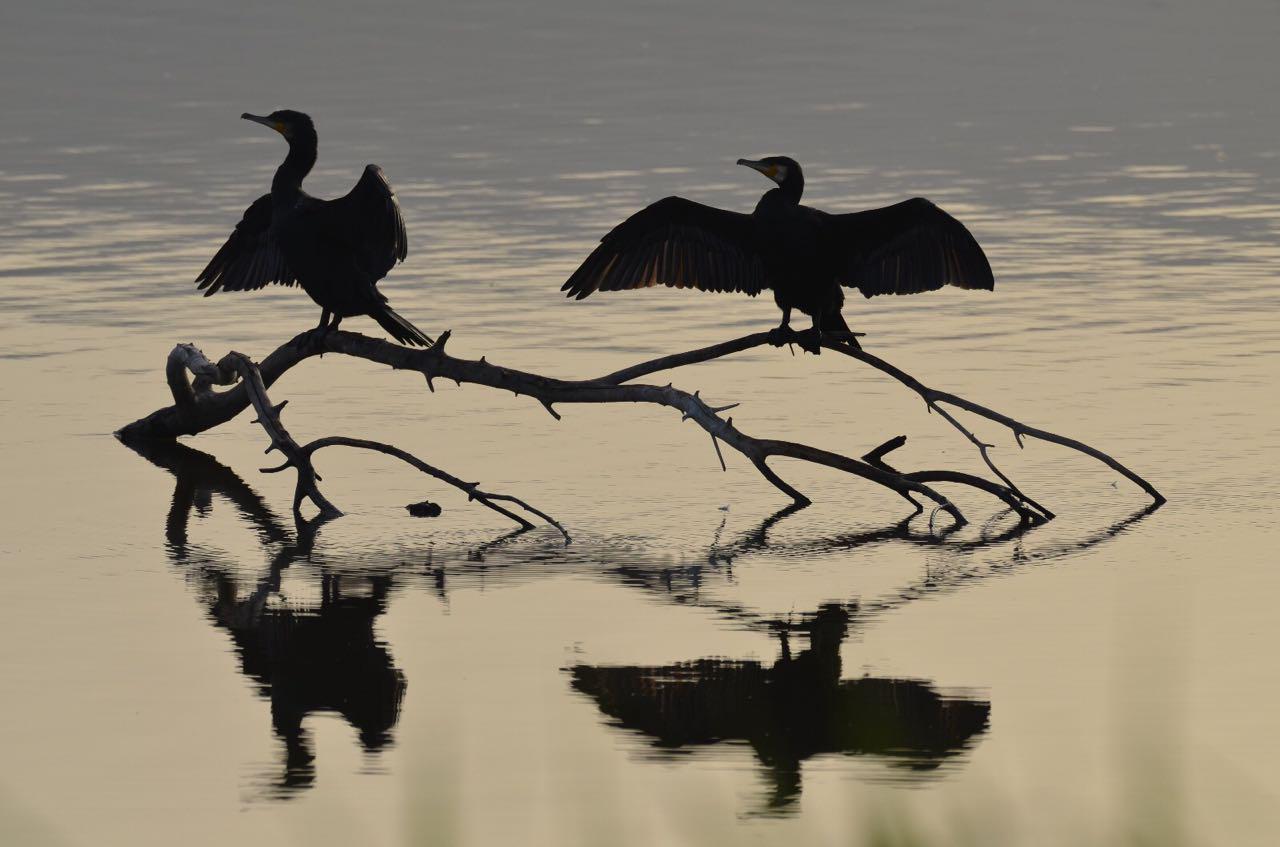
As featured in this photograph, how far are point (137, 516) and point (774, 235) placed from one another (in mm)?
→ 2722

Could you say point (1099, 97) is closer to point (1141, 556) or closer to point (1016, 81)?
point (1016, 81)

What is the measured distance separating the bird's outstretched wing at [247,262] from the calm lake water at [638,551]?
84cm

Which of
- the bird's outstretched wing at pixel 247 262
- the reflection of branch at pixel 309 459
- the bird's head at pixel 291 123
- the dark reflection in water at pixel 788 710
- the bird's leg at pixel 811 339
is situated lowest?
the dark reflection in water at pixel 788 710

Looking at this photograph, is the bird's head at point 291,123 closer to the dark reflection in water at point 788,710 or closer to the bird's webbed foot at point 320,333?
the bird's webbed foot at point 320,333

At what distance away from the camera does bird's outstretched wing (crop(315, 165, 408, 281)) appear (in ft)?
28.6

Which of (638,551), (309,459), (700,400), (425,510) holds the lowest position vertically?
(638,551)

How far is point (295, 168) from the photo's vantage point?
29.7 ft

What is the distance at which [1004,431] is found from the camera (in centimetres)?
1072

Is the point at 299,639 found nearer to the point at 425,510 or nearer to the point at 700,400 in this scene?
the point at 425,510

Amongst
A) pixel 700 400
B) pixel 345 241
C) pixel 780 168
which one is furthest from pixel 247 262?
pixel 780 168

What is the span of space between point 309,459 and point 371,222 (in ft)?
3.48

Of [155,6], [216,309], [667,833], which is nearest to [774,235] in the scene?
[667,833]

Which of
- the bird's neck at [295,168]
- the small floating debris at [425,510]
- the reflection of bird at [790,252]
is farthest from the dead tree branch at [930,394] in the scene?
the bird's neck at [295,168]

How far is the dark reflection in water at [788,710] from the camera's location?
639 centimetres
